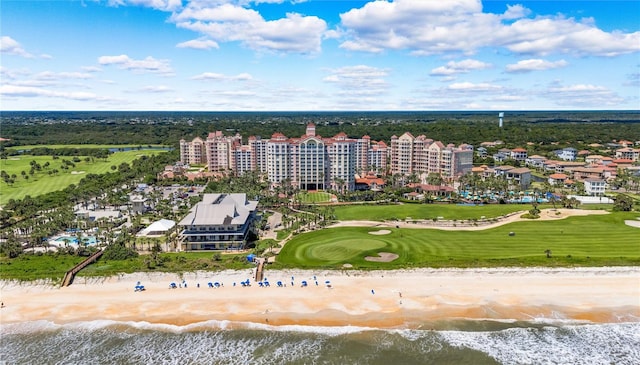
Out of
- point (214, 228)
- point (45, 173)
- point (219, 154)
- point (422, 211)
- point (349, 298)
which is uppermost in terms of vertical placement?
point (219, 154)

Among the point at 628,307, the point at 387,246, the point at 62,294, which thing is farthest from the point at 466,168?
the point at 62,294

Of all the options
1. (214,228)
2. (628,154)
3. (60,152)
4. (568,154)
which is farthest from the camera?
(60,152)

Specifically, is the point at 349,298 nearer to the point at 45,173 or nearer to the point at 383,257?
the point at 383,257

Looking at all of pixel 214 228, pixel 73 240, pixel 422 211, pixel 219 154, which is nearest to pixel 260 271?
pixel 214 228

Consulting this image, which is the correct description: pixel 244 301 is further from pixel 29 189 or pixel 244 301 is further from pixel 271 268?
pixel 29 189

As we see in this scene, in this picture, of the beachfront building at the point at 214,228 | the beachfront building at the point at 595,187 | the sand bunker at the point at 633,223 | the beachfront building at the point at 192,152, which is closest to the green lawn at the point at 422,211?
the sand bunker at the point at 633,223

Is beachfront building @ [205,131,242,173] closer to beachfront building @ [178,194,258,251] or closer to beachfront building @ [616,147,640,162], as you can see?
beachfront building @ [178,194,258,251]

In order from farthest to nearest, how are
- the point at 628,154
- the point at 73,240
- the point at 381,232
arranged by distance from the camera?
1. the point at 628,154
2. the point at 381,232
3. the point at 73,240

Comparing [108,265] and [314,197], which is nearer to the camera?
[108,265]
